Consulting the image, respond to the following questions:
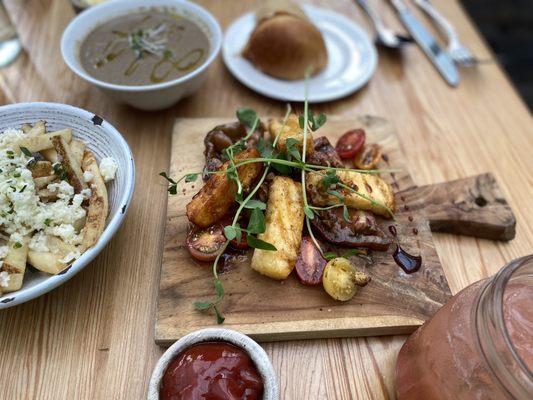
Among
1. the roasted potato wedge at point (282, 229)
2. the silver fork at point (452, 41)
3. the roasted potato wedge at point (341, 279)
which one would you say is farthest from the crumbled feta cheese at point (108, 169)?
the silver fork at point (452, 41)

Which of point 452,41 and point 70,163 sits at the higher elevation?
point 452,41

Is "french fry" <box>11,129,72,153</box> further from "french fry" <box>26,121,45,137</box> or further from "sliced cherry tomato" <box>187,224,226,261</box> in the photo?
"sliced cherry tomato" <box>187,224,226,261</box>

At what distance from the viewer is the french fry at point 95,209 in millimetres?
1225

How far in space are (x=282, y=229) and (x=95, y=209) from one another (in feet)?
1.77

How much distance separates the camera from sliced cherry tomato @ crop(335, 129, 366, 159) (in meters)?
1.69

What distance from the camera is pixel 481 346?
938 mm

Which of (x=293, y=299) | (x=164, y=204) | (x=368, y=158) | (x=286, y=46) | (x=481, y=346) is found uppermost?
(x=481, y=346)

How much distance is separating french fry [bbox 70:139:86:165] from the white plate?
0.82m

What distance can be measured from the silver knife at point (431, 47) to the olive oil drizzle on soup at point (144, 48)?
1.17 m

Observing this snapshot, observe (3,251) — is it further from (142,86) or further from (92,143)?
(142,86)

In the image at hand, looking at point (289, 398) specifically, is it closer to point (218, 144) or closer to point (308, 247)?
point (308, 247)

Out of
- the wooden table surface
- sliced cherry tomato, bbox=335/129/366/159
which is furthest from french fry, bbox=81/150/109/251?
sliced cherry tomato, bbox=335/129/366/159

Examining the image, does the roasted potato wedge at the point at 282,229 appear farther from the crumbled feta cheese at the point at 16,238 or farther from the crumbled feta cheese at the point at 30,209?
the crumbled feta cheese at the point at 16,238

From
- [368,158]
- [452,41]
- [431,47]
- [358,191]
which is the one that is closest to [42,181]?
[358,191]
